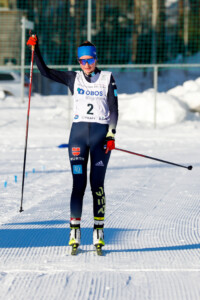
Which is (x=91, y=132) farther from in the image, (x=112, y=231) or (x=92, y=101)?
(x=112, y=231)

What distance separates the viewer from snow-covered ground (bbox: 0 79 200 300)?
14.5 feet

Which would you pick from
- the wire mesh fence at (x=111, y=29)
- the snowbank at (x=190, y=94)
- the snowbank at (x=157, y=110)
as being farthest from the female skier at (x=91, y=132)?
the wire mesh fence at (x=111, y=29)

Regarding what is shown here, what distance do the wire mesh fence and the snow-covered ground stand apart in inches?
647

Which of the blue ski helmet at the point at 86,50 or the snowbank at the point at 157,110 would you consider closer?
the blue ski helmet at the point at 86,50

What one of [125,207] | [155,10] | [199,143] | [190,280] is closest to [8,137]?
[199,143]

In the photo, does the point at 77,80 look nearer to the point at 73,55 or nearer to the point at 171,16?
the point at 73,55

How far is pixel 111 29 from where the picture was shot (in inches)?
1375

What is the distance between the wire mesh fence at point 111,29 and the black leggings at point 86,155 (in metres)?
23.4

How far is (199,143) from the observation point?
15.7 meters

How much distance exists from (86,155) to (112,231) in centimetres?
121

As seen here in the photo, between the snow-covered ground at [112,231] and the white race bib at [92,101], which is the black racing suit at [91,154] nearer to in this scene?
the white race bib at [92,101]

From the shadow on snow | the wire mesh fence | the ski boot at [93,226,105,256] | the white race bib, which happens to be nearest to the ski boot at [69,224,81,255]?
the ski boot at [93,226,105,256]

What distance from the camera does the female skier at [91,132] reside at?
17.4 ft

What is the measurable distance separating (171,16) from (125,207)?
1242 inches
